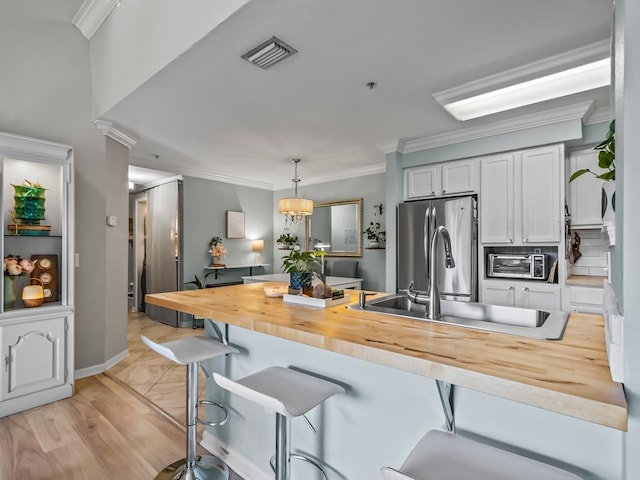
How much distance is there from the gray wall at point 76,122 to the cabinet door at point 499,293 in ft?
12.5

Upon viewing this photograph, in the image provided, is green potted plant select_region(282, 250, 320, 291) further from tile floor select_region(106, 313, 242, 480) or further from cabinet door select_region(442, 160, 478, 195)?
cabinet door select_region(442, 160, 478, 195)

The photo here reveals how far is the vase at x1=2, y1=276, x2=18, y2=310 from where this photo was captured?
2586 mm

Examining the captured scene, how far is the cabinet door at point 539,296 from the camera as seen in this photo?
3.11m

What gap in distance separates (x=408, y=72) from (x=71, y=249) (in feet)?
9.85

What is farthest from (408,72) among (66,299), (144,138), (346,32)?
(66,299)

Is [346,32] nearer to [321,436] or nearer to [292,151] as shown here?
[321,436]

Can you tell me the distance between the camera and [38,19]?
9.59ft

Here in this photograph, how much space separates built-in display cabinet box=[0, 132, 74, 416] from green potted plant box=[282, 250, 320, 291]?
2.09 metres

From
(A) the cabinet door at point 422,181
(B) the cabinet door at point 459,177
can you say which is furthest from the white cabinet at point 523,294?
(A) the cabinet door at point 422,181

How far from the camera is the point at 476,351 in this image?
102 cm

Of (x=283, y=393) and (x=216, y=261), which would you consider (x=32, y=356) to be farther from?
(x=216, y=261)

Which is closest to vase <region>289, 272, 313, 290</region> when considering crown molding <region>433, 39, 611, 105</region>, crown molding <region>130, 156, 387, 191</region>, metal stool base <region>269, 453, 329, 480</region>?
metal stool base <region>269, 453, 329, 480</region>

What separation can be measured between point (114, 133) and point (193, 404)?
2942mm

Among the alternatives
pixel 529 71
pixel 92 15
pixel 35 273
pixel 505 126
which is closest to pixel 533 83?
pixel 529 71
